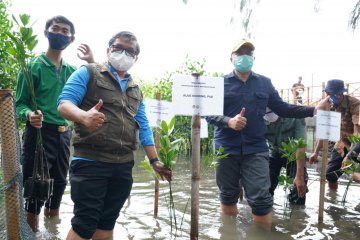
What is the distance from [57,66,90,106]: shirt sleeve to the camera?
92.6 inches

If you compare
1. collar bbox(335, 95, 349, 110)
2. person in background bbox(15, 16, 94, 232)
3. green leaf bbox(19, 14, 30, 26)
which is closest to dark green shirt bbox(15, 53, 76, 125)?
person in background bbox(15, 16, 94, 232)

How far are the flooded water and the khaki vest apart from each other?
1126 mm

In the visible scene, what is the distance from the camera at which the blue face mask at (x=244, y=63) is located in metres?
3.84

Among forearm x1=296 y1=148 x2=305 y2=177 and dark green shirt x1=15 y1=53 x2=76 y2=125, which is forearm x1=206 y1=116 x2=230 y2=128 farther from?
dark green shirt x1=15 y1=53 x2=76 y2=125

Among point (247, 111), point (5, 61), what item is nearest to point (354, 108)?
point (247, 111)

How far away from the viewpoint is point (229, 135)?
389 cm

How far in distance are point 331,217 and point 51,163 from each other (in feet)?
11.9

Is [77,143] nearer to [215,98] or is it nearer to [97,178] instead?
[97,178]

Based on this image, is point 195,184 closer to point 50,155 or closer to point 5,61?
point 50,155

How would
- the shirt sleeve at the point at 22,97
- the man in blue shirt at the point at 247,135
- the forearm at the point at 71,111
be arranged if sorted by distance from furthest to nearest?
the man in blue shirt at the point at 247,135
the shirt sleeve at the point at 22,97
the forearm at the point at 71,111

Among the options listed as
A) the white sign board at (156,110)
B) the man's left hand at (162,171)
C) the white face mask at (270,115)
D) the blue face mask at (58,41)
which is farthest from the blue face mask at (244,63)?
the blue face mask at (58,41)

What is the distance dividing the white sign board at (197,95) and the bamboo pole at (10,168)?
1.25 meters

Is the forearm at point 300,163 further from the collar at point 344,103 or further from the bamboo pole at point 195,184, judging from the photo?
the bamboo pole at point 195,184

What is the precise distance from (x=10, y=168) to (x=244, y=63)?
2.55 metres
